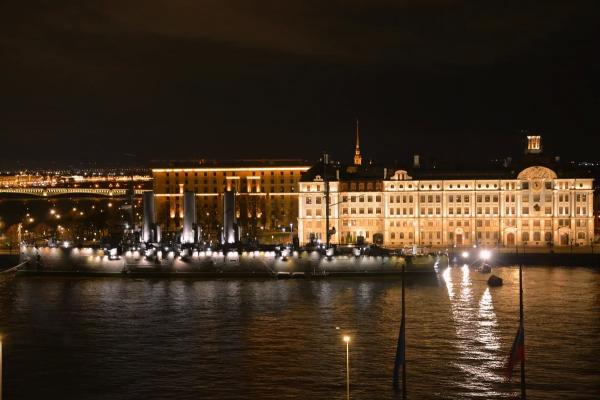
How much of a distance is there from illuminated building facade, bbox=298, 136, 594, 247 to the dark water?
32.8 metres

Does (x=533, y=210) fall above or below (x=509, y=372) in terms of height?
above

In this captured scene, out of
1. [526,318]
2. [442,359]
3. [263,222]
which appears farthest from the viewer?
[263,222]

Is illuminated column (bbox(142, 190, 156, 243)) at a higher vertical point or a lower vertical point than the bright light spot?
higher

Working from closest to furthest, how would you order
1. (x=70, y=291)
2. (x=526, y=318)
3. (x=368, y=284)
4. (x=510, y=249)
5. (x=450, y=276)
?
(x=526, y=318) → (x=70, y=291) → (x=368, y=284) → (x=450, y=276) → (x=510, y=249)

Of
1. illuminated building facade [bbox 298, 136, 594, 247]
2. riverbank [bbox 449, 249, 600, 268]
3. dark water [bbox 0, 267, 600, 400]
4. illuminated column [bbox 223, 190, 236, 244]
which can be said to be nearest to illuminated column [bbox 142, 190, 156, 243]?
illuminated column [bbox 223, 190, 236, 244]

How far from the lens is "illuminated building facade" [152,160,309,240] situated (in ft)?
382

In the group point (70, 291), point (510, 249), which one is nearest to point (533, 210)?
point (510, 249)

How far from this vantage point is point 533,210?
289ft

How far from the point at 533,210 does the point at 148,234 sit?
3431 centimetres

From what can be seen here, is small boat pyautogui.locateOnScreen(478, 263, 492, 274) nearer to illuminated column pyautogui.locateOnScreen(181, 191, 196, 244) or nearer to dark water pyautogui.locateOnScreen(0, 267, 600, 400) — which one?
dark water pyautogui.locateOnScreen(0, 267, 600, 400)

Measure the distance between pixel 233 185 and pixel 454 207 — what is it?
118ft

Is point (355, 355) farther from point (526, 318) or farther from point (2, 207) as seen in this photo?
point (2, 207)

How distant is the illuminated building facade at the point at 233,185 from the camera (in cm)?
11631

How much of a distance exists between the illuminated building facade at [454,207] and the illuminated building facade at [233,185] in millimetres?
23978
